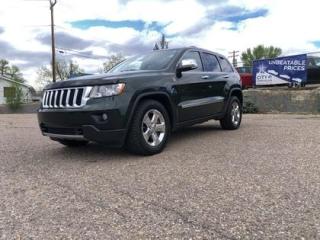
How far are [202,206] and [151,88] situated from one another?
2561 millimetres

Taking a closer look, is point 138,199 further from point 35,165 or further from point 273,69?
point 273,69

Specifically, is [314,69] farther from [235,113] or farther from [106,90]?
[106,90]

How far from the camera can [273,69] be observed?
18.2 metres

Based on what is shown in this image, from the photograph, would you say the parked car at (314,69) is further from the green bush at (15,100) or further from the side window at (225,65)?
the green bush at (15,100)

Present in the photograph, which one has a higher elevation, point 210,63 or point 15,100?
point 210,63

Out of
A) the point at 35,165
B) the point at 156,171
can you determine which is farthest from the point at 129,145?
the point at 35,165

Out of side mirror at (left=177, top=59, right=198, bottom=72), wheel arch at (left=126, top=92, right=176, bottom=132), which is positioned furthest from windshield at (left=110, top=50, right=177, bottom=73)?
wheel arch at (left=126, top=92, right=176, bottom=132)

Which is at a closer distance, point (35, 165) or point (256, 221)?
point (256, 221)

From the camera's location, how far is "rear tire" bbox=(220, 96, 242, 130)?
845cm

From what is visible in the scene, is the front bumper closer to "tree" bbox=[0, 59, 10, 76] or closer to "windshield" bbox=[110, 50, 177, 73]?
"windshield" bbox=[110, 50, 177, 73]

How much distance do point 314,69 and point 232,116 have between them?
1375 cm

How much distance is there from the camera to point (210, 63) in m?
7.98

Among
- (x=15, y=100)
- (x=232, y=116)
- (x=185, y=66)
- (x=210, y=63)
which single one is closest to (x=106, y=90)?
(x=185, y=66)

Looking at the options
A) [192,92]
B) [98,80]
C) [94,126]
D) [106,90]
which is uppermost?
[98,80]
